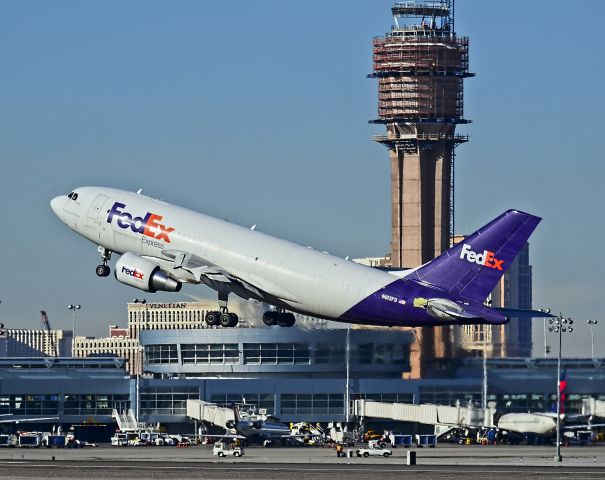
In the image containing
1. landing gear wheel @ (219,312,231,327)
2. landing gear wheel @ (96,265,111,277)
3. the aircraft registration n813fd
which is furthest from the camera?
landing gear wheel @ (96,265,111,277)

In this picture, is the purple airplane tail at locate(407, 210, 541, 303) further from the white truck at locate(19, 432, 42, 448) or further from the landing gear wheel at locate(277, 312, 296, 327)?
the white truck at locate(19, 432, 42, 448)

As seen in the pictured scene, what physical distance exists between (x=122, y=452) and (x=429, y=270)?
188 feet

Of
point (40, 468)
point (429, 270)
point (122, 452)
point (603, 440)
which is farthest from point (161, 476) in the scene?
point (603, 440)

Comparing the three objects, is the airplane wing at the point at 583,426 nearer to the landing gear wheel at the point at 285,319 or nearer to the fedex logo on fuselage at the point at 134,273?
the landing gear wheel at the point at 285,319

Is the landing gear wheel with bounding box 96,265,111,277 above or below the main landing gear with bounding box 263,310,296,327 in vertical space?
above

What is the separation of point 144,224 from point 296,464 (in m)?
24.1

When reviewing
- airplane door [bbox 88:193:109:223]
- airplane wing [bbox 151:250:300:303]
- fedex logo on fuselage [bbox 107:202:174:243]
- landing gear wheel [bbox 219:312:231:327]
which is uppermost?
airplane door [bbox 88:193:109:223]

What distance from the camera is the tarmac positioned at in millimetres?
123750

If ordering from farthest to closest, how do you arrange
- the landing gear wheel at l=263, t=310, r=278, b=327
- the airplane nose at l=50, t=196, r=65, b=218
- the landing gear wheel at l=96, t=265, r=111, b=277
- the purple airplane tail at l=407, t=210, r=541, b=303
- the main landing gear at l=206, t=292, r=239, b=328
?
the airplane nose at l=50, t=196, r=65, b=218, the landing gear wheel at l=96, t=265, r=111, b=277, the landing gear wheel at l=263, t=310, r=278, b=327, the main landing gear at l=206, t=292, r=239, b=328, the purple airplane tail at l=407, t=210, r=541, b=303

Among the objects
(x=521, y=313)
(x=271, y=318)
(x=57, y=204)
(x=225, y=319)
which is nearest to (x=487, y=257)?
(x=521, y=313)

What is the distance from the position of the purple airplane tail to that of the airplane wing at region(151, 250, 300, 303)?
14243 millimetres

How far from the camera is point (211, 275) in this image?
423 ft

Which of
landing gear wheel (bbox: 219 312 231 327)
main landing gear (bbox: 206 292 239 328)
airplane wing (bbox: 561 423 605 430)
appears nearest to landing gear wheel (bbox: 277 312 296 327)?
main landing gear (bbox: 206 292 239 328)

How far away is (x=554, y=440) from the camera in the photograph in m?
184
